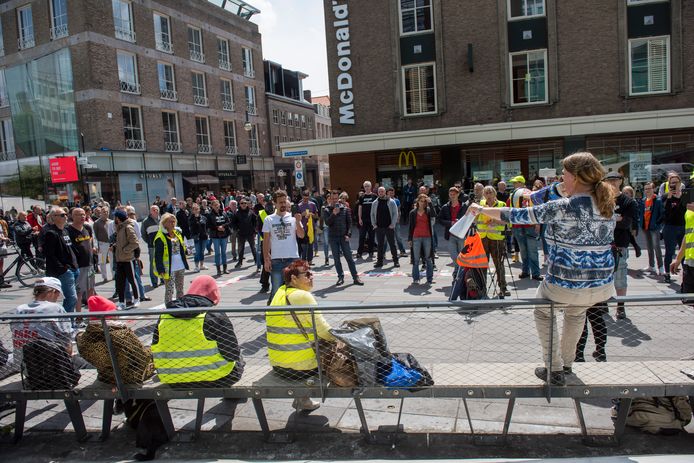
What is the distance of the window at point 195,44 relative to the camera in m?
36.6

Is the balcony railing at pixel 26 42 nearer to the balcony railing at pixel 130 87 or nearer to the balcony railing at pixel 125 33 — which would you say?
the balcony railing at pixel 125 33

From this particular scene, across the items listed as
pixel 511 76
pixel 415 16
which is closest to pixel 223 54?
pixel 415 16

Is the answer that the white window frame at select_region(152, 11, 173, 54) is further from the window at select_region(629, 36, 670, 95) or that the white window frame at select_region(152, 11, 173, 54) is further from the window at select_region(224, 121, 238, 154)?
the window at select_region(629, 36, 670, 95)

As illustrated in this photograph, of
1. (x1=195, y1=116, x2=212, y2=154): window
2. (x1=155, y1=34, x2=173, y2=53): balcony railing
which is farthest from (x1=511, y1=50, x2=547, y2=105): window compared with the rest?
(x1=195, y1=116, x2=212, y2=154): window

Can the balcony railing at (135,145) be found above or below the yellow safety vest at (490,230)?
above

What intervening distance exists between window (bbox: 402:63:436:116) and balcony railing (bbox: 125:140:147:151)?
18419mm

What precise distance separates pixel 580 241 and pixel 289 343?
2381 mm

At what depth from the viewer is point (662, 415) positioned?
393 cm

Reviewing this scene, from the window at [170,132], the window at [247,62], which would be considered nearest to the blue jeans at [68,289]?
the window at [170,132]

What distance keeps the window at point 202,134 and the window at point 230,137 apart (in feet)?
7.23

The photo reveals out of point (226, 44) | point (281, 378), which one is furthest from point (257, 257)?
point (226, 44)

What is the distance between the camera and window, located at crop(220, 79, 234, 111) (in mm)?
39906

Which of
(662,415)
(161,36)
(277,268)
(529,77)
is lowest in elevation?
(662,415)

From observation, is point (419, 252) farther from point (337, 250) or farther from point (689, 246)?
point (689, 246)
